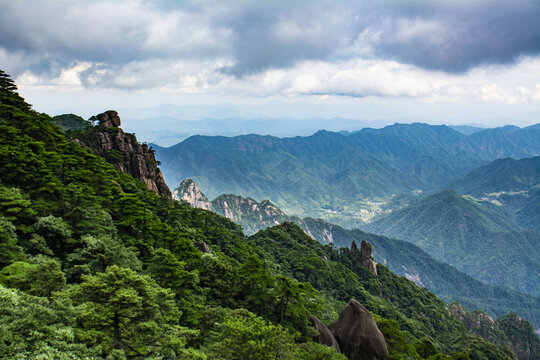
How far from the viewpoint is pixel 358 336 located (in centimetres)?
3775

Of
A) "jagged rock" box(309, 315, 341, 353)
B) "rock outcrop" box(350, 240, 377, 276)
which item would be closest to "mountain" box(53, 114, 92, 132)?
"jagged rock" box(309, 315, 341, 353)

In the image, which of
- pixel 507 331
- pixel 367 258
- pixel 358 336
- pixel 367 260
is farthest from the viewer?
pixel 507 331

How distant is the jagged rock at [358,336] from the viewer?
37094 millimetres

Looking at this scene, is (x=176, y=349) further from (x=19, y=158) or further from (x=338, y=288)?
(x=338, y=288)

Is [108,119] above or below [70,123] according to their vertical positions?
below

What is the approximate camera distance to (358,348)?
122 feet

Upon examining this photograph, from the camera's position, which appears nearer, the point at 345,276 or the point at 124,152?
the point at 124,152

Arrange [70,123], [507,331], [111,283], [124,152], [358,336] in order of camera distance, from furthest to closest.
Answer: [507,331], [70,123], [124,152], [358,336], [111,283]

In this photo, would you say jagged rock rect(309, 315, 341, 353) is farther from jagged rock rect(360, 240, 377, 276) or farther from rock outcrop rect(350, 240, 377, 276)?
jagged rock rect(360, 240, 377, 276)

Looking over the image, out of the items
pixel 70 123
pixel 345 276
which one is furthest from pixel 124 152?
pixel 345 276

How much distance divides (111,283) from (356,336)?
95.2ft

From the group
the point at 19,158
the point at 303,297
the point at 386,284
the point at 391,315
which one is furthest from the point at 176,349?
the point at 386,284

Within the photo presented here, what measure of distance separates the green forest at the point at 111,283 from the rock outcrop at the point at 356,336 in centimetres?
177

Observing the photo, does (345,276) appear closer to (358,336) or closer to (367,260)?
(367,260)
